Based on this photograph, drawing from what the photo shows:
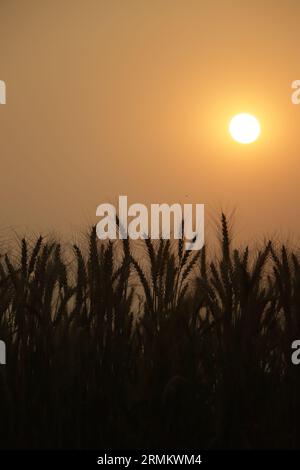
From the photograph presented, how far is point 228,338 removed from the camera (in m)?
2.07

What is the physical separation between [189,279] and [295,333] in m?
0.46

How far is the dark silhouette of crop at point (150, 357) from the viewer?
195 centimetres

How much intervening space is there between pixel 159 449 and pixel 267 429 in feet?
0.96

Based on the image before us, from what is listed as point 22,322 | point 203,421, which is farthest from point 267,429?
point 22,322

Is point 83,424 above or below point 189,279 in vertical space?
below

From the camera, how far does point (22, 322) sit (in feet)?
7.13

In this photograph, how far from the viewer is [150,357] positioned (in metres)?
2.07

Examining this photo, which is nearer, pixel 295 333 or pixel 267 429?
pixel 267 429

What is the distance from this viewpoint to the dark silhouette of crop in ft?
6.39

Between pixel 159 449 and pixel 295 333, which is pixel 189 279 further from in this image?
pixel 159 449
